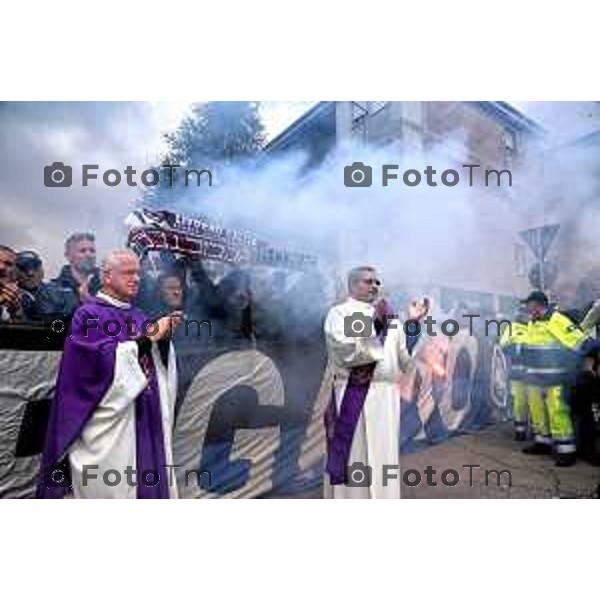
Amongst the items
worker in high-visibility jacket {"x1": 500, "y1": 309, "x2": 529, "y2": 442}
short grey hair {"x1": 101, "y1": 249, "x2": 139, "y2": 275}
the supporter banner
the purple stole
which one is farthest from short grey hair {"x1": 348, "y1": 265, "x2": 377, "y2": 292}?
short grey hair {"x1": 101, "y1": 249, "x2": 139, "y2": 275}

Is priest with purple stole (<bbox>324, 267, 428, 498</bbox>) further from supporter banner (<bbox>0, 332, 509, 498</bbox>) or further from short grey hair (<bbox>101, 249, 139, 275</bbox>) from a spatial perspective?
short grey hair (<bbox>101, 249, 139, 275</bbox>)

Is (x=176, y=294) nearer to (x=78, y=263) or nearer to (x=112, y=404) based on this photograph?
(x=78, y=263)

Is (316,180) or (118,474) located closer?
(118,474)

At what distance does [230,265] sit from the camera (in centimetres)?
370

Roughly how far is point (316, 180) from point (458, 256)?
896mm

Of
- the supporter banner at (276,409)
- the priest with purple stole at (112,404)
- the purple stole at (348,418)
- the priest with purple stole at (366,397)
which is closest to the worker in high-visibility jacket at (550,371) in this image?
the supporter banner at (276,409)

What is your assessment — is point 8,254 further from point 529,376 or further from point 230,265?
point 529,376

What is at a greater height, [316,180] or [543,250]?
[316,180]

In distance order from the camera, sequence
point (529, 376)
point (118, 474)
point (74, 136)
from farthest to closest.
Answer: point (529, 376), point (74, 136), point (118, 474)

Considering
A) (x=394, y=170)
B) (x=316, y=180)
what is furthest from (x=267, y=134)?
(x=394, y=170)

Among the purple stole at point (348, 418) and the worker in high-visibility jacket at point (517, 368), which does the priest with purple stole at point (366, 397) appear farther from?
the worker in high-visibility jacket at point (517, 368)

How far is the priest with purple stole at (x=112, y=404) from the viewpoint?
129 inches

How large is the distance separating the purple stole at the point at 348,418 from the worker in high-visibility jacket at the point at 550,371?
91cm

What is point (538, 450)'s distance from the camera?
3865 mm
